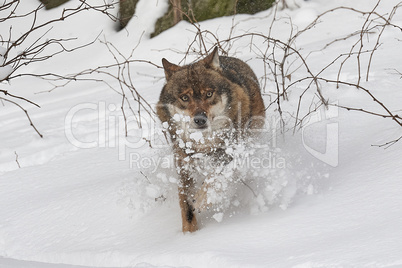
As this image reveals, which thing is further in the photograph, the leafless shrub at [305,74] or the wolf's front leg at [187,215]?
the leafless shrub at [305,74]

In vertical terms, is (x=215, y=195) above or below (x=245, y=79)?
below

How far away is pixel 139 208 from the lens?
4328 millimetres

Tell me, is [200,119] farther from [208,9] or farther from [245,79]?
[208,9]

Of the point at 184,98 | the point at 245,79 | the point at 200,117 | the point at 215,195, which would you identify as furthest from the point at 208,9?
the point at 215,195

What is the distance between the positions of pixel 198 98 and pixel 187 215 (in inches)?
36.5

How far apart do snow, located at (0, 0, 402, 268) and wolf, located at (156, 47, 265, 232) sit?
169 mm

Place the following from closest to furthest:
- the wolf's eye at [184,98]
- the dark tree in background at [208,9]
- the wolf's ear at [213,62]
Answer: the wolf's eye at [184,98] → the wolf's ear at [213,62] → the dark tree in background at [208,9]

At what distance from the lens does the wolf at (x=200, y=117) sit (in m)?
4.17

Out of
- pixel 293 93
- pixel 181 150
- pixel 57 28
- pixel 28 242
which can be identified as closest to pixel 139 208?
pixel 181 150

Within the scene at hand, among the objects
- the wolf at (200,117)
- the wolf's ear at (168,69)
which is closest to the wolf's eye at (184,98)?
the wolf at (200,117)

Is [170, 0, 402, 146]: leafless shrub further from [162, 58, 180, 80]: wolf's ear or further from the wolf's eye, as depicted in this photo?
the wolf's eye

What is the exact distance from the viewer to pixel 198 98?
4250 mm

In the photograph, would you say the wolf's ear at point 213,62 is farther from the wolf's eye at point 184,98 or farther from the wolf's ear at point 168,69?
the wolf's eye at point 184,98

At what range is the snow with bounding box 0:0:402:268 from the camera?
3236mm
